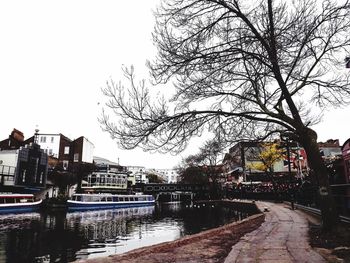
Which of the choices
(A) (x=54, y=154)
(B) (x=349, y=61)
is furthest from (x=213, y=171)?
(B) (x=349, y=61)

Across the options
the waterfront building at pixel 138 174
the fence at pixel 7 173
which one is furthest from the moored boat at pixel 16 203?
the waterfront building at pixel 138 174

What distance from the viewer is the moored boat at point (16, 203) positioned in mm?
39969

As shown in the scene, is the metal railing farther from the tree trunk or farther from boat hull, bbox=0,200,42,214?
the tree trunk

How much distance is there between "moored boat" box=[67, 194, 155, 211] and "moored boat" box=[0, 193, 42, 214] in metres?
5.50

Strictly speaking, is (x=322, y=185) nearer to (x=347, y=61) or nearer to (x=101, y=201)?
(x=347, y=61)

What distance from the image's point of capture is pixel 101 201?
184ft

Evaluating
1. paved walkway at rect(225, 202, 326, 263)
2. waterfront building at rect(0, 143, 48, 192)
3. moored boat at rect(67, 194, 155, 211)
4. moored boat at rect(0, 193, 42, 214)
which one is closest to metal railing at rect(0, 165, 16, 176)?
waterfront building at rect(0, 143, 48, 192)

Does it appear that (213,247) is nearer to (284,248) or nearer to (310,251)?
(284,248)

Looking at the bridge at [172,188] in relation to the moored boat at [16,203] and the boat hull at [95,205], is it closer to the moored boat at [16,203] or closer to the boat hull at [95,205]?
the boat hull at [95,205]

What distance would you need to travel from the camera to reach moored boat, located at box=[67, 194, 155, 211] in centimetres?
4986

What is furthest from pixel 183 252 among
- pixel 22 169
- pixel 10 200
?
pixel 22 169

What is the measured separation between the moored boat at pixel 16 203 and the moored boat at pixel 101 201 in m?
5.50

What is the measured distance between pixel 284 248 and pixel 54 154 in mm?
69995

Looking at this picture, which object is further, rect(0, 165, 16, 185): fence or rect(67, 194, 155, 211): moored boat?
rect(67, 194, 155, 211): moored boat
